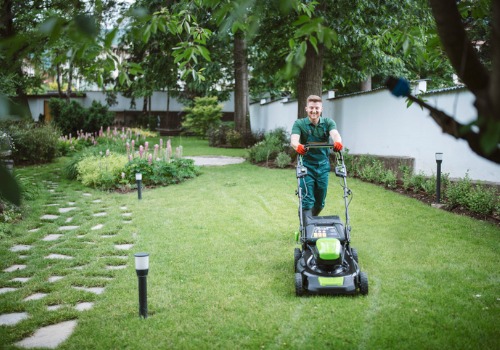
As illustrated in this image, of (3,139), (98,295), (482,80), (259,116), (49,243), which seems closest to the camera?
(3,139)

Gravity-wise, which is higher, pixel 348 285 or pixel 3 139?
pixel 3 139

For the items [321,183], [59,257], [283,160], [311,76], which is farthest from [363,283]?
[283,160]

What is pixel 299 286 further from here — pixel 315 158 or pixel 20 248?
pixel 20 248

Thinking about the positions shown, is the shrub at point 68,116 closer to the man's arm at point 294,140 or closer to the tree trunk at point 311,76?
the tree trunk at point 311,76

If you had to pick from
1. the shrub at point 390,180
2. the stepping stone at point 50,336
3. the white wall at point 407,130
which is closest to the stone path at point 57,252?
the stepping stone at point 50,336

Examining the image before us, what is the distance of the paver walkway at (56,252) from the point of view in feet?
12.6

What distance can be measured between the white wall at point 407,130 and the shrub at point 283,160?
1721 mm

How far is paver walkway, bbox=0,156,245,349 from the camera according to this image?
152 inches

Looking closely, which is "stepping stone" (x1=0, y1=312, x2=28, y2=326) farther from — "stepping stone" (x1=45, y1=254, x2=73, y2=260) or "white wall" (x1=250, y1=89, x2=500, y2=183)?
"white wall" (x1=250, y1=89, x2=500, y2=183)

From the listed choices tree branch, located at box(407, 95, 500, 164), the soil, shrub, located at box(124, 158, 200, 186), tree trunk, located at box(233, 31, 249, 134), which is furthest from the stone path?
tree trunk, located at box(233, 31, 249, 134)

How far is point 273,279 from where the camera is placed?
4.98 m

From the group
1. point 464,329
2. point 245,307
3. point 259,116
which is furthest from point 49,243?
point 259,116

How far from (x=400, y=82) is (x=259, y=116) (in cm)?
2579

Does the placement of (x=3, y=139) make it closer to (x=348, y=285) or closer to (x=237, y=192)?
(x=348, y=285)
